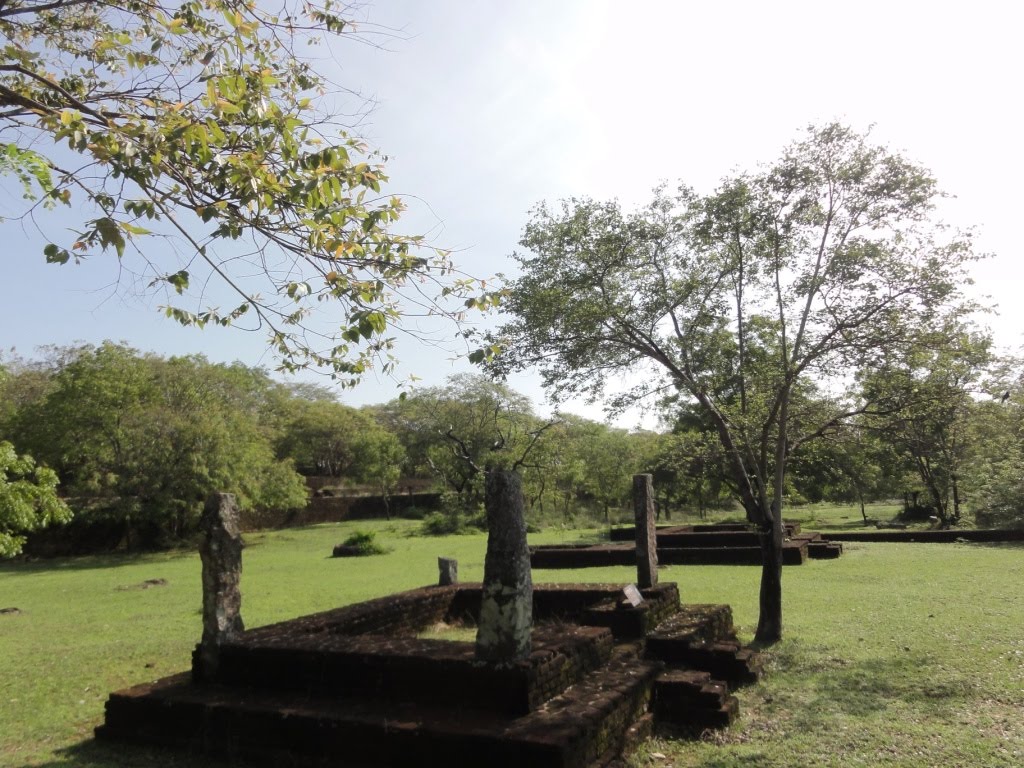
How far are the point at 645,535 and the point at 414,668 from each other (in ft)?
17.7

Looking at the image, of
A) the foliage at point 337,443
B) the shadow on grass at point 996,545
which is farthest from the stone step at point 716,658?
the foliage at point 337,443

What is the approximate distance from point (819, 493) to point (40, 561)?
103ft

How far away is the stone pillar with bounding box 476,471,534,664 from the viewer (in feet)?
17.8

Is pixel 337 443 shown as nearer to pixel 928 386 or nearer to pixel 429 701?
pixel 928 386

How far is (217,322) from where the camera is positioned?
5441 mm

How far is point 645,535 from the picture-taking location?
10352 mm

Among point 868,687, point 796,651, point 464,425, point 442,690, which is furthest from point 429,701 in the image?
point 464,425

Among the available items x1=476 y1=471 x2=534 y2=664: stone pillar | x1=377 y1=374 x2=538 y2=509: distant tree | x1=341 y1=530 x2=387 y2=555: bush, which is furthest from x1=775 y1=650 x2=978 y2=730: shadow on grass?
x1=377 y1=374 x2=538 y2=509: distant tree

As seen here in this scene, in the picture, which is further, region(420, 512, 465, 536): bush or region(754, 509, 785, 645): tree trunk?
region(420, 512, 465, 536): bush

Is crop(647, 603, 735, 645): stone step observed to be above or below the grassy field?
above

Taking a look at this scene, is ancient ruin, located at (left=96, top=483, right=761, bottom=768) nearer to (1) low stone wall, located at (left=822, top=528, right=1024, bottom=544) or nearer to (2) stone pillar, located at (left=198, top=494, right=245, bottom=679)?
(2) stone pillar, located at (left=198, top=494, right=245, bottom=679)

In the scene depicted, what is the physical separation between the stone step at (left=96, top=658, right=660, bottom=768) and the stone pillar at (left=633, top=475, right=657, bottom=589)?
3.75 meters

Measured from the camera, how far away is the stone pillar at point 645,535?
33.3 feet

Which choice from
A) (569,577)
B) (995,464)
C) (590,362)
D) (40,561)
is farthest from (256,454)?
(995,464)
